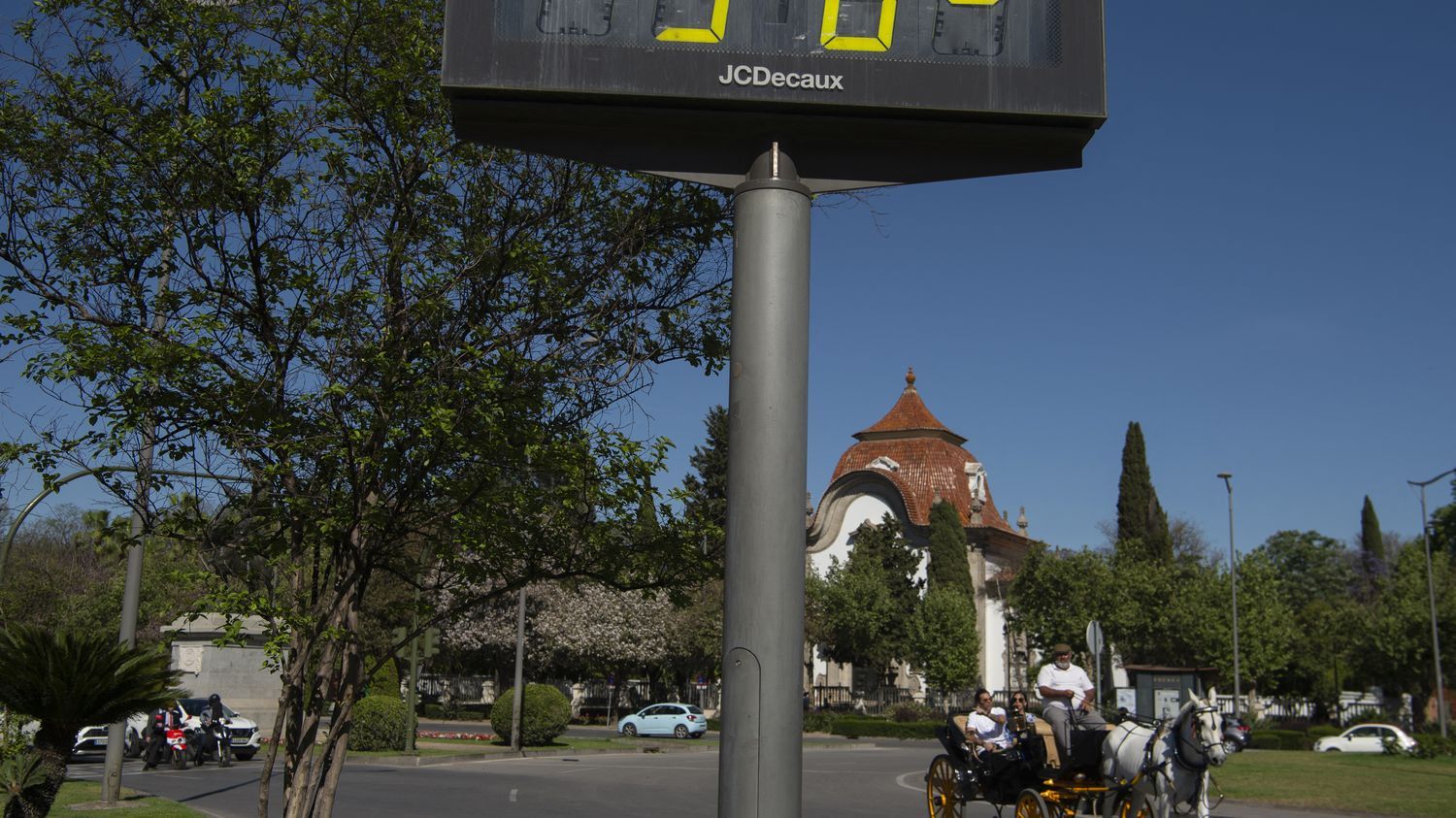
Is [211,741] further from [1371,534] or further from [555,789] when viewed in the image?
[1371,534]

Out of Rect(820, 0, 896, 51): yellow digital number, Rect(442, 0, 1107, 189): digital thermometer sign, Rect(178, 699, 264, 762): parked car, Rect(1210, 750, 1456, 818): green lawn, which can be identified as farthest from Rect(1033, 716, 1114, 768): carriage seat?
Rect(178, 699, 264, 762): parked car

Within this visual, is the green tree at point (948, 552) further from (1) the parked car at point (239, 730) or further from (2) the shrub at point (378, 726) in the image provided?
(1) the parked car at point (239, 730)

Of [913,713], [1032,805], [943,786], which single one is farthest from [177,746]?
[913,713]

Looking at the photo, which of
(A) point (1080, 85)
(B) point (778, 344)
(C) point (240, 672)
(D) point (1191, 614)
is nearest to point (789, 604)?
(B) point (778, 344)

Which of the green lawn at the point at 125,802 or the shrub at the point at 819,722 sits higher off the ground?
the green lawn at the point at 125,802

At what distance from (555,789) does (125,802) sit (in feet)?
24.4

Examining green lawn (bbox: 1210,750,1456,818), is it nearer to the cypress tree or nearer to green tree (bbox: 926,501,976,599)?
green tree (bbox: 926,501,976,599)

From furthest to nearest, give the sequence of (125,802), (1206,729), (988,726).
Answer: (125,802) → (988,726) → (1206,729)

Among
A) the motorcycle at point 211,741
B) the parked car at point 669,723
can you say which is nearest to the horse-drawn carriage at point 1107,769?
the motorcycle at point 211,741

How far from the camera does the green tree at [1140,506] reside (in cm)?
6519

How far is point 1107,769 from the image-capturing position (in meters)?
13.2

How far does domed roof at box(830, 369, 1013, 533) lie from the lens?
69562 mm

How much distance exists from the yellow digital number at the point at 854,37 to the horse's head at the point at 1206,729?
8.97 metres

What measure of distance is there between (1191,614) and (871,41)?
180 ft
